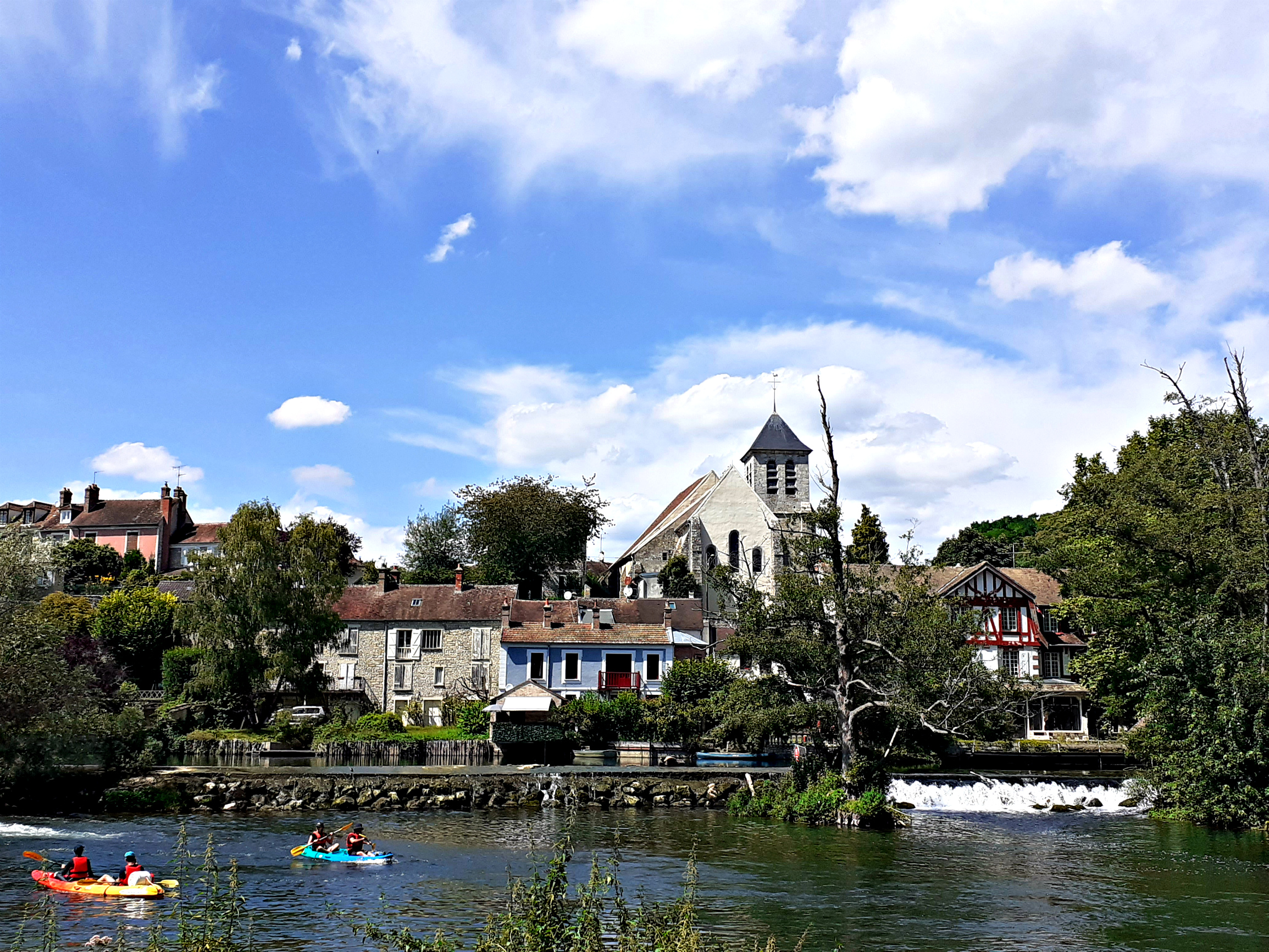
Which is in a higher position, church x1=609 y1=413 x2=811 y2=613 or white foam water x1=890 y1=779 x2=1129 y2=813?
church x1=609 y1=413 x2=811 y2=613

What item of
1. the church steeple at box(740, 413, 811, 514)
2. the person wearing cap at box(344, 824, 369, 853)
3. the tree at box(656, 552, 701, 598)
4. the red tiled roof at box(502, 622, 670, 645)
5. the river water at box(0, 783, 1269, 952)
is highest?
the church steeple at box(740, 413, 811, 514)

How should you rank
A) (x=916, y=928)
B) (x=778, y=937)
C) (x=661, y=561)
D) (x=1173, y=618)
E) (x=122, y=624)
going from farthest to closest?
(x=661, y=561), (x=122, y=624), (x=1173, y=618), (x=916, y=928), (x=778, y=937)

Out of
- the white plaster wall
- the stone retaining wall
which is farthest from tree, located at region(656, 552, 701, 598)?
the stone retaining wall

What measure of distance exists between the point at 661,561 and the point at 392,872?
160 feet

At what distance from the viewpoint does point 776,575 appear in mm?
35531

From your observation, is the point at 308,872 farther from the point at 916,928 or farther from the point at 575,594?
the point at 575,594

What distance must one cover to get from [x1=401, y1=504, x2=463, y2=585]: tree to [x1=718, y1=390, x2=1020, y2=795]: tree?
51.6 m

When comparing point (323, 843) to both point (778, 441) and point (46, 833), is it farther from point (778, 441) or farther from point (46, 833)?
point (778, 441)

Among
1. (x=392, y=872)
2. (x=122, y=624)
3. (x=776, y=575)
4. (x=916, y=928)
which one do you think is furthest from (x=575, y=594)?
(x=916, y=928)

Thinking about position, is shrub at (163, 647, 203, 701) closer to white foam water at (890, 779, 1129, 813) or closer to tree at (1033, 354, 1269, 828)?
white foam water at (890, 779, 1129, 813)

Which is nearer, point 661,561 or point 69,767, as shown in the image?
point 69,767

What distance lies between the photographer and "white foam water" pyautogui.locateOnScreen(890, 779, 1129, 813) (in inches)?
1385

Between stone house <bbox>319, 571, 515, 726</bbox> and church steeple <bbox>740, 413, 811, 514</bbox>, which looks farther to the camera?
church steeple <bbox>740, 413, 811, 514</bbox>

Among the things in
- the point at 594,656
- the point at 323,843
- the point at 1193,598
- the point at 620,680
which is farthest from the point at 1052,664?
the point at 323,843
